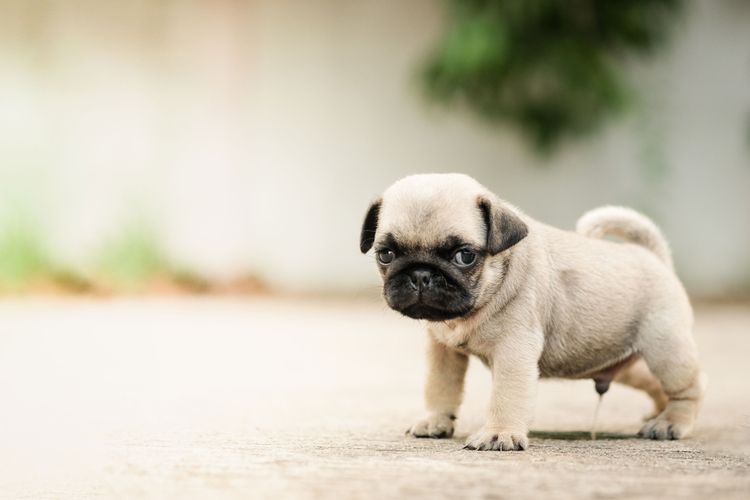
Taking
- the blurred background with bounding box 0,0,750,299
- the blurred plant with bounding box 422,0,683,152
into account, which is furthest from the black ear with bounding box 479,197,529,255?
the blurred background with bounding box 0,0,750,299

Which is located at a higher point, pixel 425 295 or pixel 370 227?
pixel 370 227

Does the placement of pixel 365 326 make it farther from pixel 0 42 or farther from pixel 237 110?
→ pixel 0 42

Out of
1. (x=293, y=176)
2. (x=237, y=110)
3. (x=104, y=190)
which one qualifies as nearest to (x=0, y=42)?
(x=104, y=190)

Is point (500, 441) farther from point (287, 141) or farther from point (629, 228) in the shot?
point (287, 141)

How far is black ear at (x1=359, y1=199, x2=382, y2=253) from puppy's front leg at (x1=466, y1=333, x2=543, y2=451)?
451 mm

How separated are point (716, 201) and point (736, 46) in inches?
55.0

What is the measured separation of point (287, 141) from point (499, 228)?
714 centimetres

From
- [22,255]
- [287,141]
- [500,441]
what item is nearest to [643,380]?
[500,441]

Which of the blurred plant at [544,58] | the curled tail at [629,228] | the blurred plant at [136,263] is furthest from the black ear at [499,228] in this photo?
the blurred plant at [136,263]

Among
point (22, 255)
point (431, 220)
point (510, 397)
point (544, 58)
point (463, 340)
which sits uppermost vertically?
point (544, 58)

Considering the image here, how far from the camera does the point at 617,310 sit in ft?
8.99

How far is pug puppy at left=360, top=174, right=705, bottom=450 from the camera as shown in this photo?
2.39 meters

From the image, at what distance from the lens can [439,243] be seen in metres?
2.39

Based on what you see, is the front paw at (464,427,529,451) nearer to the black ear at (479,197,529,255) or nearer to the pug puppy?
the pug puppy
